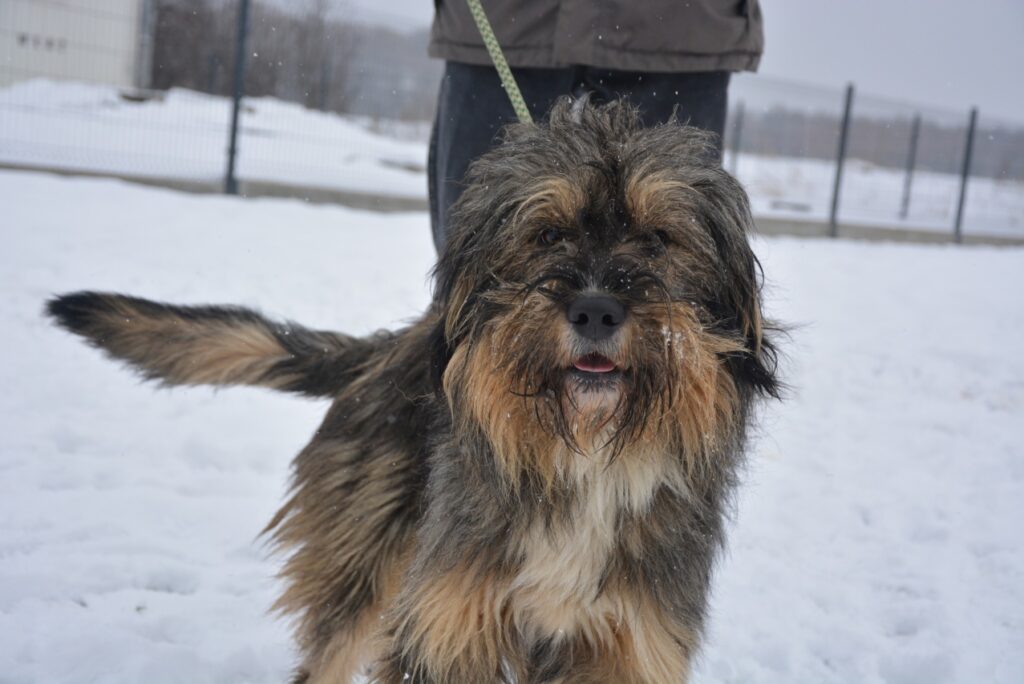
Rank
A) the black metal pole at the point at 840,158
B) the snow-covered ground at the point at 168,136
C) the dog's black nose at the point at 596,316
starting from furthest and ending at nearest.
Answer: the black metal pole at the point at 840,158
the snow-covered ground at the point at 168,136
the dog's black nose at the point at 596,316

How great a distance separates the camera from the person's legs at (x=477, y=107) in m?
3.00

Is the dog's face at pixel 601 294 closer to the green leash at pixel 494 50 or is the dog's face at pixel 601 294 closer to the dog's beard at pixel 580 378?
the dog's beard at pixel 580 378

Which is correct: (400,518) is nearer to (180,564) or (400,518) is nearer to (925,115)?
(180,564)

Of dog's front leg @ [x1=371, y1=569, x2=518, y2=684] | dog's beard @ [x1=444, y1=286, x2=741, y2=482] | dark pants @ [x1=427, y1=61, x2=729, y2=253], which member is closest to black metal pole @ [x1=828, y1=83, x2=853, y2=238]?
dark pants @ [x1=427, y1=61, x2=729, y2=253]

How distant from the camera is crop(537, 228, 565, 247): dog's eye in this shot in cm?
206

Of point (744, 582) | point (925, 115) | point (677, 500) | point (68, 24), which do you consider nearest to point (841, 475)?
point (744, 582)

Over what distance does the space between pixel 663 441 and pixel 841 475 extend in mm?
2885

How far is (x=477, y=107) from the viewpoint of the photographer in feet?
9.94

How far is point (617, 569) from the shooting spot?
2102mm

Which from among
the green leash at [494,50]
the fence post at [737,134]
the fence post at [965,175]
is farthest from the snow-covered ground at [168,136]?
the fence post at [965,175]

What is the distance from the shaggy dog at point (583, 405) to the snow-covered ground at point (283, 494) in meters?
0.46

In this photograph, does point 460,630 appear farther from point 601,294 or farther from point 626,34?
point 626,34

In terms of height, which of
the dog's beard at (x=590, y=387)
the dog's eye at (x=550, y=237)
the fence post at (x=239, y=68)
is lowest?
the dog's beard at (x=590, y=387)

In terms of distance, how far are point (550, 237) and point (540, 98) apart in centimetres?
111
